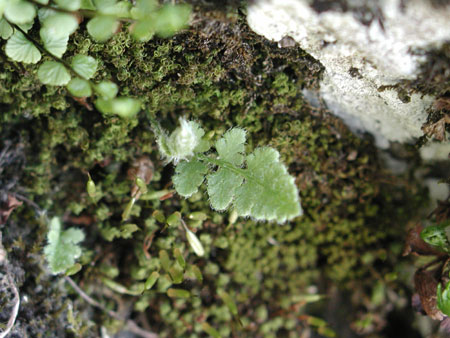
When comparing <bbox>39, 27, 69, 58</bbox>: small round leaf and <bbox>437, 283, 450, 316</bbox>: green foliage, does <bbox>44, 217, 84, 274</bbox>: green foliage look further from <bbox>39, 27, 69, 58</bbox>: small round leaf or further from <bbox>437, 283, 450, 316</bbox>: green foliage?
<bbox>437, 283, 450, 316</bbox>: green foliage

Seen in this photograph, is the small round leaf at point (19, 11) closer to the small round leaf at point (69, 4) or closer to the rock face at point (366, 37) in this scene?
the small round leaf at point (69, 4)

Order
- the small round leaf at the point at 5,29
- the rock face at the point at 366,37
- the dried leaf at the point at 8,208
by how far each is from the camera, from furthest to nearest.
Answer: the dried leaf at the point at 8,208 → the small round leaf at the point at 5,29 → the rock face at the point at 366,37

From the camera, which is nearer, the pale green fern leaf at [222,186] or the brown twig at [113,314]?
the pale green fern leaf at [222,186]

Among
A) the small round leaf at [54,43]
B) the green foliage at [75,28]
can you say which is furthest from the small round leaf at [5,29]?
the small round leaf at [54,43]

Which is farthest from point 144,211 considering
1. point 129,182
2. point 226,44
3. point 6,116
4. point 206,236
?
point 226,44

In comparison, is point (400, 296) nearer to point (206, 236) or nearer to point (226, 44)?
point (206, 236)

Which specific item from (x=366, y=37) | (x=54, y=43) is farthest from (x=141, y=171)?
(x=366, y=37)

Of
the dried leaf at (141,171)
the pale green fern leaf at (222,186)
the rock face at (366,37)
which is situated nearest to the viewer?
the rock face at (366,37)
